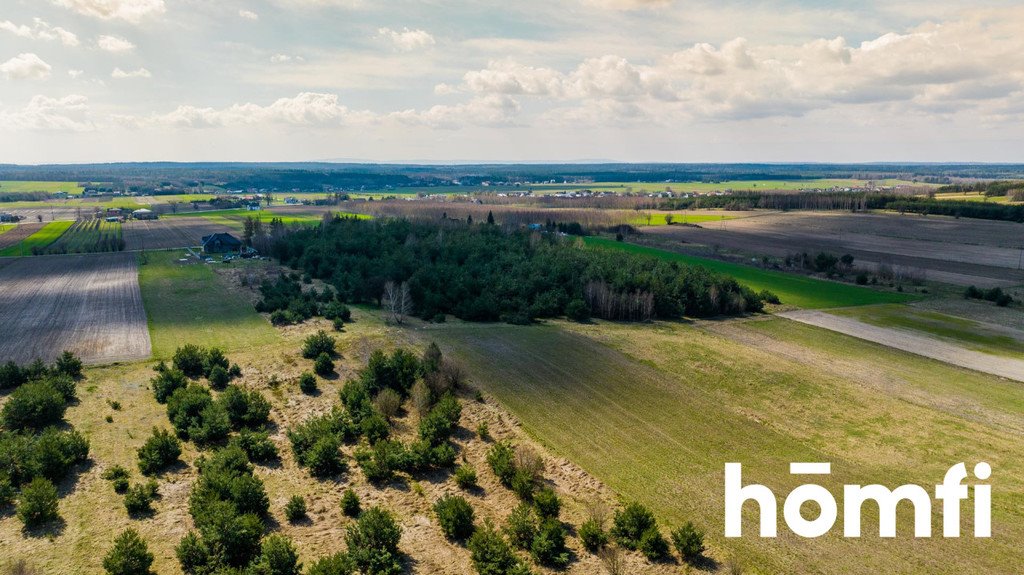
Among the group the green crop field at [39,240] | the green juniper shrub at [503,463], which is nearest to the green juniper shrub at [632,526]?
the green juniper shrub at [503,463]

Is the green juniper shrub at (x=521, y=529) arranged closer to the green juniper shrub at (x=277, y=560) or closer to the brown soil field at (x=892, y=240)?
the green juniper shrub at (x=277, y=560)

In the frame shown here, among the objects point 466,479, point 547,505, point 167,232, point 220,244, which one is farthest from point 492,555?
point 167,232

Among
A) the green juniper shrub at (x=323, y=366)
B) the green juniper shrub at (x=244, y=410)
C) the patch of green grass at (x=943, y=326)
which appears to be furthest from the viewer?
the patch of green grass at (x=943, y=326)

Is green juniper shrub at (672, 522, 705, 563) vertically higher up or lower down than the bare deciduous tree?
lower down

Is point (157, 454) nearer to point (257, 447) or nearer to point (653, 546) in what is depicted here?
point (257, 447)

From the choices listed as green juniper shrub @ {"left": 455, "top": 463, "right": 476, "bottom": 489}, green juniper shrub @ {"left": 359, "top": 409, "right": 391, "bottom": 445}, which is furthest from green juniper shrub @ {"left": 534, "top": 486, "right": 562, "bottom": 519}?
green juniper shrub @ {"left": 359, "top": 409, "right": 391, "bottom": 445}

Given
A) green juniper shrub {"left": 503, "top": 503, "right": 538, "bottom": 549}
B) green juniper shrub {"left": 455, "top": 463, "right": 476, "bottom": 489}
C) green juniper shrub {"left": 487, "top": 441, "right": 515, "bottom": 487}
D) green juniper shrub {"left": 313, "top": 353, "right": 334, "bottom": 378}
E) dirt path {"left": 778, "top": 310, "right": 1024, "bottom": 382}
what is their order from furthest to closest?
dirt path {"left": 778, "top": 310, "right": 1024, "bottom": 382}, green juniper shrub {"left": 313, "top": 353, "right": 334, "bottom": 378}, green juniper shrub {"left": 487, "top": 441, "right": 515, "bottom": 487}, green juniper shrub {"left": 455, "top": 463, "right": 476, "bottom": 489}, green juniper shrub {"left": 503, "top": 503, "right": 538, "bottom": 549}

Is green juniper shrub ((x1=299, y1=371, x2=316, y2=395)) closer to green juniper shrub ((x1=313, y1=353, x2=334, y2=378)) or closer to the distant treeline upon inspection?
green juniper shrub ((x1=313, y1=353, x2=334, y2=378))
